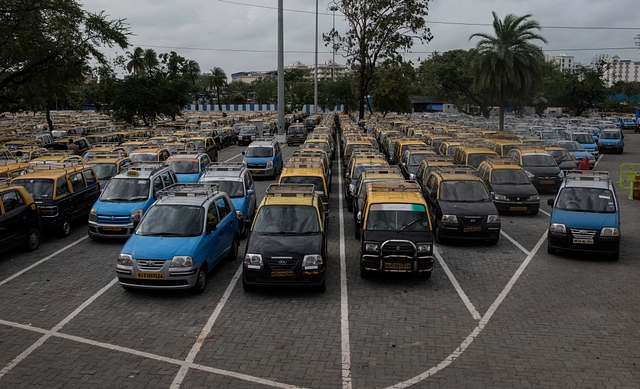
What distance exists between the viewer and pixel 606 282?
11672 mm

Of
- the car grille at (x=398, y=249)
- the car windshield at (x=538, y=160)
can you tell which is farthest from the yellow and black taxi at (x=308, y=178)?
the car windshield at (x=538, y=160)

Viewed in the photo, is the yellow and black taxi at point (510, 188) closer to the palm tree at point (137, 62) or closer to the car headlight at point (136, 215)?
the car headlight at point (136, 215)

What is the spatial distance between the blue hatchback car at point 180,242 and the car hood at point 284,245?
1024 mm

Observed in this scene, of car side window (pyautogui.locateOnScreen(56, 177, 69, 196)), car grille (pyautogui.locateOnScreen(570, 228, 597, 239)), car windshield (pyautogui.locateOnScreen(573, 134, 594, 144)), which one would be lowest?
car grille (pyautogui.locateOnScreen(570, 228, 597, 239))

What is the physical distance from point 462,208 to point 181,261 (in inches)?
297

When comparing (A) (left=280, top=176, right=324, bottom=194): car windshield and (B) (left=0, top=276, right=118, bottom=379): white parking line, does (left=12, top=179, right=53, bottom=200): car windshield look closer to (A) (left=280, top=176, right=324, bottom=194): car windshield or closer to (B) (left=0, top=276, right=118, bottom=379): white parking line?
(B) (left=0, top=276, right=118, bottom=379): white parking line

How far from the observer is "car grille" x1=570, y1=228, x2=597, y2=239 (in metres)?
12.8

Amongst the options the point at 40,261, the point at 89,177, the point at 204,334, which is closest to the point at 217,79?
the point at 89,177

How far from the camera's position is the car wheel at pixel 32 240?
45.3 ft

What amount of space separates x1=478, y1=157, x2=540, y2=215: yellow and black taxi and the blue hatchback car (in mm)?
9068

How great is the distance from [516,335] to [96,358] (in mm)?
6407

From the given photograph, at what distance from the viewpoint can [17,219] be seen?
13289 millimetres

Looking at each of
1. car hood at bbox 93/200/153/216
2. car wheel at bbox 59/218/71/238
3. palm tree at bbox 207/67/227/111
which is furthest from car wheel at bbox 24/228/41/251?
palm tree at bbox 207/67/227/111

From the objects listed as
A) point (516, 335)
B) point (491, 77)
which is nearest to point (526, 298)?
point (516, 335)
